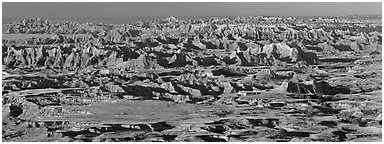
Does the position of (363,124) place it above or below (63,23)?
below

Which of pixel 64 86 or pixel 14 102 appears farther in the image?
pixel 64 86

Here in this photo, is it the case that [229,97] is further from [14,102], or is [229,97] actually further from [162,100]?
[14,102]

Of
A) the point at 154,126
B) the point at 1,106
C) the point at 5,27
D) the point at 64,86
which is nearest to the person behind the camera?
the point at 154,126

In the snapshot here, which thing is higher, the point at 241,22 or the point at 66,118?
the point at 241,22

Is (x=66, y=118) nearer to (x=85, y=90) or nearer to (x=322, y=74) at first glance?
(x=85, y=90)

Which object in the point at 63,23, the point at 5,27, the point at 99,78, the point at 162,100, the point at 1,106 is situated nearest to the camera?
the point at 1,106

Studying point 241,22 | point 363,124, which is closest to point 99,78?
point 363,124

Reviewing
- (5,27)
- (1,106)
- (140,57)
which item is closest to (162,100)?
(1,106)

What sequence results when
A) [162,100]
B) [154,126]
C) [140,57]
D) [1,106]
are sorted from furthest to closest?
[140,57] → [162,100] → [1,106] → [154,126]

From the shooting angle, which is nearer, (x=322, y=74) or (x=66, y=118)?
(x=66, y=118)
